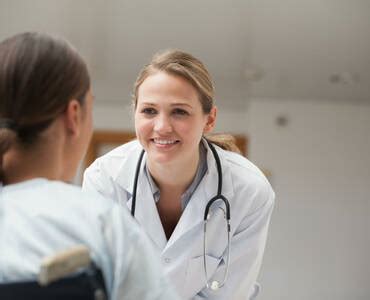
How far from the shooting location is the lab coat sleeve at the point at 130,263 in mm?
876

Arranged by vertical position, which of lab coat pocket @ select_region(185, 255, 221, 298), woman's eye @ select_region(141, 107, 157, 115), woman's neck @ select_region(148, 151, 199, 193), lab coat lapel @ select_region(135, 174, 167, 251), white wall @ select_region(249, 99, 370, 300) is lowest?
white wall @ select_region(249, 99, 370, 300)

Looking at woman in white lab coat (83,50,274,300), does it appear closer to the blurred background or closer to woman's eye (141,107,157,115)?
woman's eye (141,107,157,115)

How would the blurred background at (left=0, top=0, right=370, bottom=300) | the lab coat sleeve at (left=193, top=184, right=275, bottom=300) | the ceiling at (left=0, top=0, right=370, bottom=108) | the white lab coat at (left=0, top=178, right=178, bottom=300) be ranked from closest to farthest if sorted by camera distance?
1. the white lab coat at (left=0, top=178, right=178, bottom=300)
2. the lab coat sleeve at (left=193, top=184, right=275, bottom=300)
3. the ceiling at (left=0, top=0, right=370, bottom=108)
4. the blurred background at (left=0, top=0, right=370, bottom=300)

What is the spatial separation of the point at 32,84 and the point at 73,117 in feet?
0.27

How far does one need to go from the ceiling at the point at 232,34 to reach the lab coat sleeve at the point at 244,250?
2.07 meters

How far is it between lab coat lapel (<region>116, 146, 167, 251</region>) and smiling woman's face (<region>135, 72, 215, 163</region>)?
10 centimetres

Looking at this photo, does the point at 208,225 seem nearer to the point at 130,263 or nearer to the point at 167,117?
the point at 167,117

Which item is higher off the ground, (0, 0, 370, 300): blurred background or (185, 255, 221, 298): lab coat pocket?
(185, 255, 221, 298): lab coat pocket

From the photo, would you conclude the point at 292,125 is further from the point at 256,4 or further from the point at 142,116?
the point at 142,116

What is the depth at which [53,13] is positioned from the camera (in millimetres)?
3996

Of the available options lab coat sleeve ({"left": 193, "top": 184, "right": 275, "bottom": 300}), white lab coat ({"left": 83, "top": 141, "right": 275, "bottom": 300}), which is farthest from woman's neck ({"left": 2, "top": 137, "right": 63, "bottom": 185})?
lab coat sleeve ({"left": 193, "top": 184, "right": 275, "bottom": 300})

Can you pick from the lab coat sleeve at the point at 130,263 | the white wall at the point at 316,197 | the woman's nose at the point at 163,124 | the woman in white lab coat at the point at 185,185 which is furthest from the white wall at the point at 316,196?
the lab coat sleeve at the point at 130,263

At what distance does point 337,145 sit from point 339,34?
81.5 inches

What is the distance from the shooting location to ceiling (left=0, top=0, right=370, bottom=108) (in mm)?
3701
